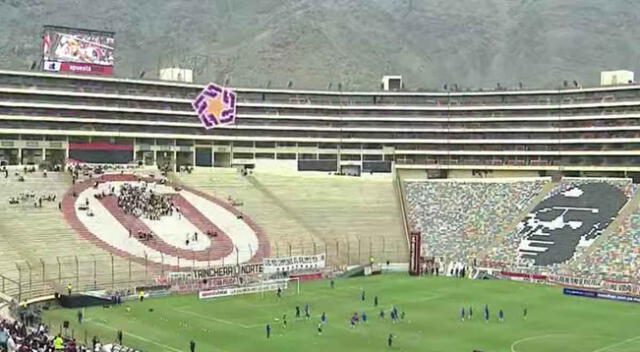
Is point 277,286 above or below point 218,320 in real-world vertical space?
above

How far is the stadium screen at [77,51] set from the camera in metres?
96.6

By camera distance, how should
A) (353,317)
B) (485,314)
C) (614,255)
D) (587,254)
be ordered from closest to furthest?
(353,317) < (485,314) < (614,255) < (587,254)

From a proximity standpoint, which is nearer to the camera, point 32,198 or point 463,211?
point 32,198

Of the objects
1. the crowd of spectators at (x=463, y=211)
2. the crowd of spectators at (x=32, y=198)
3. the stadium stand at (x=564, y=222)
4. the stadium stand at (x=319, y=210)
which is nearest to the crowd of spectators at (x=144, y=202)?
the crowd of spectators at (x=32, y=198)

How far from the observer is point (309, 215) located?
294 feet

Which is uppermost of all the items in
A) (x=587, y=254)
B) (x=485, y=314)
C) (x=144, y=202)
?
(x=144, y=202)

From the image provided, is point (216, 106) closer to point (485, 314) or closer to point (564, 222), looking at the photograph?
point (564, 222)

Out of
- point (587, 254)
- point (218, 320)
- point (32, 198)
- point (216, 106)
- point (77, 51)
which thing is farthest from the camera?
point (77, 51)

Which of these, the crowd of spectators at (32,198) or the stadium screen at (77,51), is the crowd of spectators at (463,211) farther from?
the stadium screen at (77,51)

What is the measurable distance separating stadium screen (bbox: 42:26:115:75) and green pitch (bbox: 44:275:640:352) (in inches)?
1772

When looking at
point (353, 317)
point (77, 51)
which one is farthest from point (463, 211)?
point (77, 51)

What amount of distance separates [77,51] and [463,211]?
48001 mm

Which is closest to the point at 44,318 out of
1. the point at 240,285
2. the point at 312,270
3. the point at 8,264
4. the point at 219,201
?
the point at 8,264

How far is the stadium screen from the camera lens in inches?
3802
